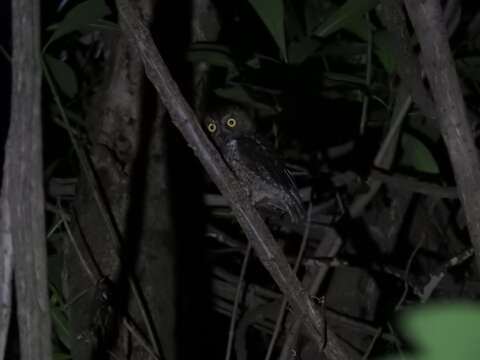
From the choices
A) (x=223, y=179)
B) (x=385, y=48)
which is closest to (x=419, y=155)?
(x=385, y=48)

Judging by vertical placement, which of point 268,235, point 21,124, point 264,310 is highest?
point 21,124

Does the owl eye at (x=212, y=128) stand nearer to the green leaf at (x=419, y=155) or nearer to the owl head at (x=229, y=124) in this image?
the owl head at (x=229, y=124)

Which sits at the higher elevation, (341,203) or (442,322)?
(442,322)

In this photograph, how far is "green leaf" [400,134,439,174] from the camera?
187 centimetres

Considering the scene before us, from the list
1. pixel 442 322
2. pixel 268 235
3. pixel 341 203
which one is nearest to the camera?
pixel 442 322

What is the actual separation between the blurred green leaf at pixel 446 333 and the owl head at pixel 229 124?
1.93 m

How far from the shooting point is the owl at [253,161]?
2.00 metres

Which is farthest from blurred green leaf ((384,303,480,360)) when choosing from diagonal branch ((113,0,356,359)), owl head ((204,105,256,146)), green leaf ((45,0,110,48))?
owl head ((204,105,256,146))

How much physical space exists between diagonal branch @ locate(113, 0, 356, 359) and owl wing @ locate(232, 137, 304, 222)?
1.07 metres

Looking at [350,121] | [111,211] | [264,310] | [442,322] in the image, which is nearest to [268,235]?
[442,322]

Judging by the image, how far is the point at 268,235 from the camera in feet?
2.77

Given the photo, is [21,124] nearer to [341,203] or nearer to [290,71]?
[290,71]

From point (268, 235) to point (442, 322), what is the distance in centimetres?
56

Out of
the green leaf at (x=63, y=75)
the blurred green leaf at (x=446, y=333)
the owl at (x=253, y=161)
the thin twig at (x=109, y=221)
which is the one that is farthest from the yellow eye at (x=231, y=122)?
the blurred green leaf at (x=446, y=333)
